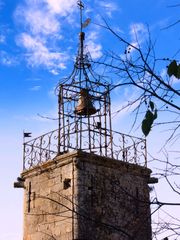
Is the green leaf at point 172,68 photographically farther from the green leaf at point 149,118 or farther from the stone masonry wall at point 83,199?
the stone masonry wall at point 83,199

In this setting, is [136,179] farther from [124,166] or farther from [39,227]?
[39,227]

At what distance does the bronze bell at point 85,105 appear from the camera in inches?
469

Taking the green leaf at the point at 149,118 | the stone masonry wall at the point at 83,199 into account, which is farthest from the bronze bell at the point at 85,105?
the green leaf at the point at 149,118

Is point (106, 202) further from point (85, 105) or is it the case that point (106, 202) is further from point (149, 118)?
point (149, 118)

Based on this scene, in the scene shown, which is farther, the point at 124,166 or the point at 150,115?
the point at 124,166

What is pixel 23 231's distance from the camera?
12.1 meters

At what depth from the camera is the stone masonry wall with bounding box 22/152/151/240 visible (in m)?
10.9

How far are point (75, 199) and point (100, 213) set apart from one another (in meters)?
0.62

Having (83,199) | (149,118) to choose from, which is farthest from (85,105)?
(149,118)

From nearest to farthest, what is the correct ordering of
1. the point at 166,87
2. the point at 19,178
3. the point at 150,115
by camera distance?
the point at 150,115 < the point at 166,87 < the point at 19,178

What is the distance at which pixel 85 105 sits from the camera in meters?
11.9

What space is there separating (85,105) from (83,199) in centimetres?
211

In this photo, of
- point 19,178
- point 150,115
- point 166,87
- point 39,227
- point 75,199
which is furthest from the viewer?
point 19,178

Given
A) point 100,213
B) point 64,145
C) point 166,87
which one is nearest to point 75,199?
point 100,213
